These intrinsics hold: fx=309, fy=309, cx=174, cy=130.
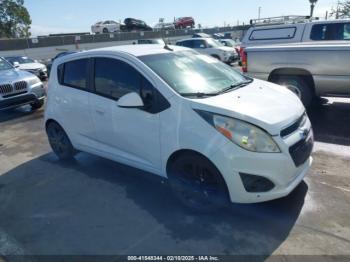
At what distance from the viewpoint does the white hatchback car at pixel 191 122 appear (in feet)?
9.31

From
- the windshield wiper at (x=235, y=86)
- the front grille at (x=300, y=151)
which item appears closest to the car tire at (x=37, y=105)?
the windshield wiper at (x=235, y=86)

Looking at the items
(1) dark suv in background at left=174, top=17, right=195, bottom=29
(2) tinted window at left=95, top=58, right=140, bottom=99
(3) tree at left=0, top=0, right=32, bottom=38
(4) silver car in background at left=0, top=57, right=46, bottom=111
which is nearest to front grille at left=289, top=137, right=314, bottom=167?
(2) tinted window at left=95, top=58, right=140, bottom=99

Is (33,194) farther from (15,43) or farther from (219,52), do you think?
(15,43)

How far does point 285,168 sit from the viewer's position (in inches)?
112

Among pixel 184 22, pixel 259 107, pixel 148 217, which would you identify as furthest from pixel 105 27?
pixel 259 107

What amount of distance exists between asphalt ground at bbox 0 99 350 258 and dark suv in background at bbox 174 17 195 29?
3710 cm

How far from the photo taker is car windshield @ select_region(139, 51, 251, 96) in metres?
3.39

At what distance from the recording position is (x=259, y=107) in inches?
120

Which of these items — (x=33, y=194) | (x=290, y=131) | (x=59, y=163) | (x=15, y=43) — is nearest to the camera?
(x=290, y=131)

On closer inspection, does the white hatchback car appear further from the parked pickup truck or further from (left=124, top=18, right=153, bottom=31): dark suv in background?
(left=124, top=18, right=153, bottom=31): dark suv in background

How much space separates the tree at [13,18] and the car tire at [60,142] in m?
43.7

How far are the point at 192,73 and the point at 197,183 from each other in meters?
1.31

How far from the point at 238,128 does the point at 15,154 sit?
14.7 ft

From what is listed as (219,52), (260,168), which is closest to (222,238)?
(260,168)
